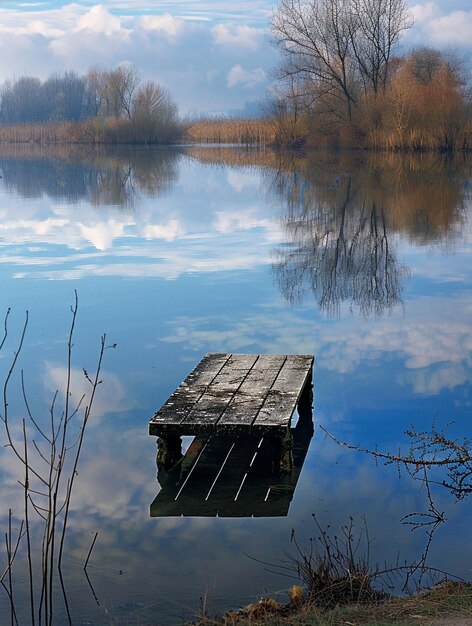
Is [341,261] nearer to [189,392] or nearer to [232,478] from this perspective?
[189,392]

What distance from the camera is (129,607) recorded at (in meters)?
3.59

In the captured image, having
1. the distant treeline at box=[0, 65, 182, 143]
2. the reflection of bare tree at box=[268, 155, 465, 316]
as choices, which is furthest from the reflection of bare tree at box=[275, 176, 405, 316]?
the distant treeline at box=[0, 65, 182, 143]

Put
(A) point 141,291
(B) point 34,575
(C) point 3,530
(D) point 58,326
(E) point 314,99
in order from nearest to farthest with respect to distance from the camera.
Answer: (B) point 34,575 → (C) point 3,530 → (D) point 58,326 → (A) point 141,291 → (E) point 314,99

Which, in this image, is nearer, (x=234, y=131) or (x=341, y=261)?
(x=341, y=261)

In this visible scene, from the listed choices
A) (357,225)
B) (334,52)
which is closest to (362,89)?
(334,52)

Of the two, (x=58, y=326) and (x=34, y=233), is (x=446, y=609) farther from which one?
(x=34, y=233)

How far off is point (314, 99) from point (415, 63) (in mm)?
7910

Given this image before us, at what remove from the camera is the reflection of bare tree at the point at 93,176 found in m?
20.3

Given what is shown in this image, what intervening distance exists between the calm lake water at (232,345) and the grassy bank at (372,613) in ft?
0.79

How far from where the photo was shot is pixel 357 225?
1431 cm

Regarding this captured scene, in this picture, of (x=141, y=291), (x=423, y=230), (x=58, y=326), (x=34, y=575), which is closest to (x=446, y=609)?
(x=34, y=575)

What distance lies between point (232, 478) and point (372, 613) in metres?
1.58

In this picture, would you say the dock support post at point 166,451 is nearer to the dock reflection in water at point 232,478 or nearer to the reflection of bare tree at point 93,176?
the dock reflection in water at point 232,478

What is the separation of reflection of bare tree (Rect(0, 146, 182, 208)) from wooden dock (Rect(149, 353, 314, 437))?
12.5 metres
